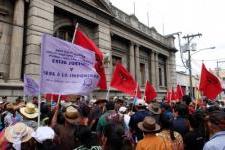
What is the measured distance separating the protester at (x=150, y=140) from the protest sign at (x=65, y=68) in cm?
183

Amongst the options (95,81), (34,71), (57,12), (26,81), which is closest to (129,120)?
(95,81)

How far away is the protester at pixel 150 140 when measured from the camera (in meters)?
3.73

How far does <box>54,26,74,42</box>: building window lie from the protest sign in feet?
35.4

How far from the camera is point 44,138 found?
11.6ft

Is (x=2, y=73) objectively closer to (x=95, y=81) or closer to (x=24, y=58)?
(x=24, y=58)

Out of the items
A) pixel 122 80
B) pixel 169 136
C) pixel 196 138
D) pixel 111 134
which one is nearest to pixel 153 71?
pixel 122 80

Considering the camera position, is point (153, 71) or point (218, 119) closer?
point (218, 119)

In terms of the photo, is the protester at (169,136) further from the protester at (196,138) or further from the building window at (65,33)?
the building window at (65,33)

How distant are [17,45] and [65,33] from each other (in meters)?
4.50

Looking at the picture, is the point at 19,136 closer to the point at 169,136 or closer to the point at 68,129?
the point at 68,129

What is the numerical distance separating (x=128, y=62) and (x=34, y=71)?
1111 centimetres

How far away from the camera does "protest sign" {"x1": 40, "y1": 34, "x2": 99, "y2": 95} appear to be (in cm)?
489

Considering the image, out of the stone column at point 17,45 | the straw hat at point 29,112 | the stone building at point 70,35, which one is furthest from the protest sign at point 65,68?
the stone column at point 17,45

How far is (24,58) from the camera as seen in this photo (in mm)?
13539
